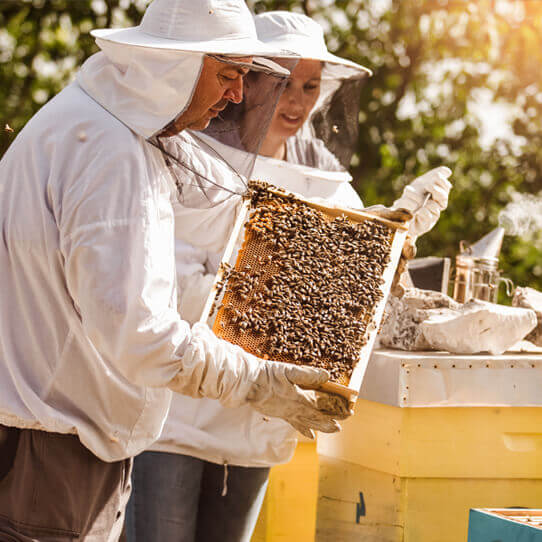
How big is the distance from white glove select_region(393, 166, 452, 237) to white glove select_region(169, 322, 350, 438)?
113 centimetres

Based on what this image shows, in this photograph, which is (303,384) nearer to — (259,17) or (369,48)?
(259,17)

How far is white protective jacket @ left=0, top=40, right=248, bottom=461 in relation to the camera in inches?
64.9

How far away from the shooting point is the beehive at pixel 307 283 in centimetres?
221

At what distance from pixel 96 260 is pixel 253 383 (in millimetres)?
489

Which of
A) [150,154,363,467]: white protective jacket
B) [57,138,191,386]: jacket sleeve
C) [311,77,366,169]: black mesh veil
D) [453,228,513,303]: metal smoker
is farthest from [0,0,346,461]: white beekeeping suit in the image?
[453,228,513,303]: metal smoker

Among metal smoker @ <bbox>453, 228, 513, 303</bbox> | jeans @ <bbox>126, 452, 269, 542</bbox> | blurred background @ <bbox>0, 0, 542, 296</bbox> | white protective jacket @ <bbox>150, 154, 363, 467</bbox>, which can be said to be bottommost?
jeans @ <bbox>126, 452, 269, 542</bbox>

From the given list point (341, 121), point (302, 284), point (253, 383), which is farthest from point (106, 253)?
point (341, 121)

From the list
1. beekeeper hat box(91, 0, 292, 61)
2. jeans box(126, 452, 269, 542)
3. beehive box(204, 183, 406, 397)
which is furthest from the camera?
jeans box(126, 452, 269, 542)

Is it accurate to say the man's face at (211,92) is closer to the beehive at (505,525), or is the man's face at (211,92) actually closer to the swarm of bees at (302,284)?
the swarm of bees at (302,284)

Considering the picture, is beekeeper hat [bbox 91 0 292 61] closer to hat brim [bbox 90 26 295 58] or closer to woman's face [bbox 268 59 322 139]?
hat brim [bbox 90 26 295 58]

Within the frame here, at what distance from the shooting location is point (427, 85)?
22.6 feet

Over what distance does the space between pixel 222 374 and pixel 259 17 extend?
1874mm

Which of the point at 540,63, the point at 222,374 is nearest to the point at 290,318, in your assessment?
the point at 222,374

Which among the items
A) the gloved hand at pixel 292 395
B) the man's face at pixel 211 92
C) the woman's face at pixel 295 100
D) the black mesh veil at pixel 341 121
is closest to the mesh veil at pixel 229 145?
the man's face at pixel 211 92
